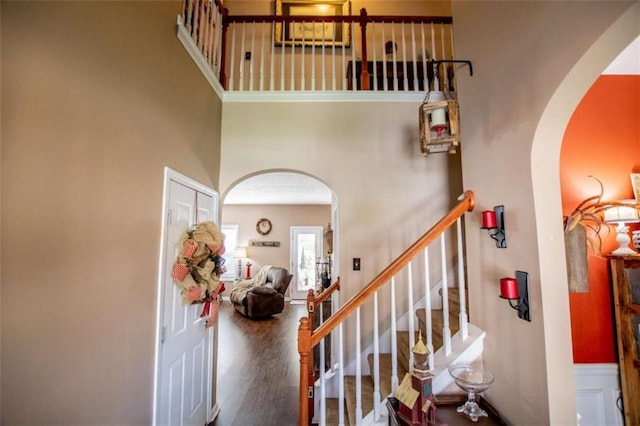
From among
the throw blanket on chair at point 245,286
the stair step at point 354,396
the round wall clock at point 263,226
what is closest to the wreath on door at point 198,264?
the stair step at point 354,396

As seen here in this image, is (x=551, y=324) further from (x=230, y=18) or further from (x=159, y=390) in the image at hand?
(x=230, y=18)

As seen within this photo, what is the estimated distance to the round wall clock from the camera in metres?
8.41

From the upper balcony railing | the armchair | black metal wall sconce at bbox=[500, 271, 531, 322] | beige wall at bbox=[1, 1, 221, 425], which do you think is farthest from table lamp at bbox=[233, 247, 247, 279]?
black metal wall sconce at bbox=[500, 271, 531, 322]

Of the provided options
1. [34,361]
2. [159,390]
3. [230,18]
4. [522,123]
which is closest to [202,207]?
[159,390]

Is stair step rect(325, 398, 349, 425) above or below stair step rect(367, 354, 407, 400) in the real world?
below

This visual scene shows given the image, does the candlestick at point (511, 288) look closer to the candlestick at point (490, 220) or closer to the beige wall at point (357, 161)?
the candlestick at point (490, 220)

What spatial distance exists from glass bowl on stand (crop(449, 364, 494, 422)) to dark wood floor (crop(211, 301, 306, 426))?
5.82 feet

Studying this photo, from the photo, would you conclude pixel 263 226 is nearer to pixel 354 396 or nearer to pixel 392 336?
pixel 354 396

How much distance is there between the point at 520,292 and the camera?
4.66ft

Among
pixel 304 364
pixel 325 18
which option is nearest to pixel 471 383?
pixel 304 364

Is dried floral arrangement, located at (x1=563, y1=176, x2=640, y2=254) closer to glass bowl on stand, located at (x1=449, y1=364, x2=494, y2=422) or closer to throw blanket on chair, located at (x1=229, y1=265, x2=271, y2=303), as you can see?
glass bowl on stand, located at (x1=449, y1=364, x2=494, y2=422)

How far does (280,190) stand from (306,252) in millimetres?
2761

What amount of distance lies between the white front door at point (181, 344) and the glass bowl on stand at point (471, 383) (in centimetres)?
182

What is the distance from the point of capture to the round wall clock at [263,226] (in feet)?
27.6
